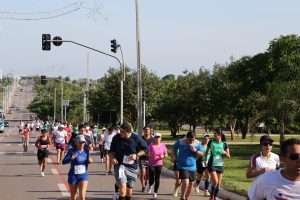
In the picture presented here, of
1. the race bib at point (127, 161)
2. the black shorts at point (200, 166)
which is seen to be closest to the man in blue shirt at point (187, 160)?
the race bib at point (127, 161)

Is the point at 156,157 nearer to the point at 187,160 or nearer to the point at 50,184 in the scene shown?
the point at 187,160

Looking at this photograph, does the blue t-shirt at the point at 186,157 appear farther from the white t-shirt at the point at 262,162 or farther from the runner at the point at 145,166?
the white t-shirt at the point at 262,162

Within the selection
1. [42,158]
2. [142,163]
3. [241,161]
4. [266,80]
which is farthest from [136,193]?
[266,80]

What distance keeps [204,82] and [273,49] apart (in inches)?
473

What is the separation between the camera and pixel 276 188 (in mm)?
4285

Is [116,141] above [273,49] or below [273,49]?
below

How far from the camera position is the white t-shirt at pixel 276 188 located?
4246mm

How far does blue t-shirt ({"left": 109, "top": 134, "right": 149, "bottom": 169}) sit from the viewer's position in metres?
10.8

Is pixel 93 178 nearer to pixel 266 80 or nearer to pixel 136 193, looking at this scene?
pixel 136 193

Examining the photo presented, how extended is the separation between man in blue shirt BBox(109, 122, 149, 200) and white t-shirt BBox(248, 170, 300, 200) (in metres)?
6.38

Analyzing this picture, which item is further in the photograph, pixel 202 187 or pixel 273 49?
pixel 273 49

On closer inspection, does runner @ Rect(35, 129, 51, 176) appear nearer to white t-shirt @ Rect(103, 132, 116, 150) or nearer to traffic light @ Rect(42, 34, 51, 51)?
white t-shirt @ Rect(103, 132, 116, 150)

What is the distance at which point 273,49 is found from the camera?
4191 centimetres

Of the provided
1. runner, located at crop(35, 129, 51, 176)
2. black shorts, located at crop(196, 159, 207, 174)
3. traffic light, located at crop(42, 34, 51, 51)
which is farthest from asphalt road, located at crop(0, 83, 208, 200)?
traffic light, located at crop(42, 34, 51, 51)
